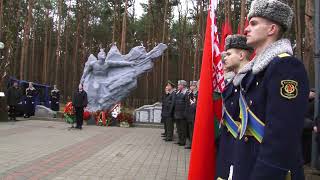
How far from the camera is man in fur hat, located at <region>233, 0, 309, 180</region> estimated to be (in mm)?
2271

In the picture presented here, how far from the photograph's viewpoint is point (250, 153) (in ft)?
8.25

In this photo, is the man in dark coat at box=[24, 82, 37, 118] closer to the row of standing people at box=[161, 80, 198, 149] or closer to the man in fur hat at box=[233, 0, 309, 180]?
the row of standing people at box=[161, 80, 198, 149]

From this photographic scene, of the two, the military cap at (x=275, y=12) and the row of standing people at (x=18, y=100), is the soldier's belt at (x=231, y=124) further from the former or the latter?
the row of standing people at (x=18, y=100)

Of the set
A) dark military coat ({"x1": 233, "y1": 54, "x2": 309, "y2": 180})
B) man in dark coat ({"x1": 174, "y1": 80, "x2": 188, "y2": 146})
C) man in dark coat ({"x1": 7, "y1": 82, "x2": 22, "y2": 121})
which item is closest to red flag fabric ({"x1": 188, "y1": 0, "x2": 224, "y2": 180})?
dark military coat ({"x1": 233, "y1": 54, "x2": 309, "y2": 180})

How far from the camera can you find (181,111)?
44.8 ft

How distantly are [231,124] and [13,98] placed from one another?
19119 millimetres

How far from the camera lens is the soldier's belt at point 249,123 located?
8.17 ft

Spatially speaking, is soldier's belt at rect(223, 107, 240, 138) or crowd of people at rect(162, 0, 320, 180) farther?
soldier's belt at rect(223, 107, 240, 138)

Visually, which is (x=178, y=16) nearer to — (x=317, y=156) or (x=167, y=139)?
(x=167, y=139)

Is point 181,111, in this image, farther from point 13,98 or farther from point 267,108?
point 267,108

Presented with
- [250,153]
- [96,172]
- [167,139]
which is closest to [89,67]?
[167,139]

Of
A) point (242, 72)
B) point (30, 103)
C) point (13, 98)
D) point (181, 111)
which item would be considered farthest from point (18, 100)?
point (242, 72)

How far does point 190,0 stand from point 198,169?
3794 cm

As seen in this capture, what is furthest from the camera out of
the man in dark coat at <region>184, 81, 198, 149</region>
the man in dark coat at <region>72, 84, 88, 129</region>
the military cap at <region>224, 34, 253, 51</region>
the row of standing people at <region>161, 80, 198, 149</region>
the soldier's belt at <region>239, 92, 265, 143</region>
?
the man in dark coat at <region>72, 84, 88, 129</region>
